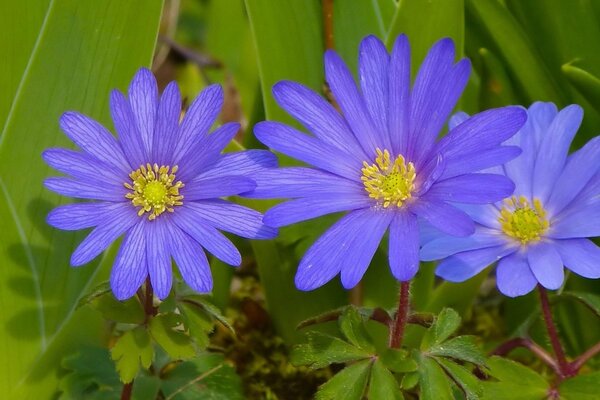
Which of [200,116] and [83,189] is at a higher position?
[200,116]

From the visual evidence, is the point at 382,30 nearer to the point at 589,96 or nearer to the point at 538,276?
the point at 589,96

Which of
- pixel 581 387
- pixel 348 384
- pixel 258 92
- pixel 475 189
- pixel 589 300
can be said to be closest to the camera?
pixel 475 189

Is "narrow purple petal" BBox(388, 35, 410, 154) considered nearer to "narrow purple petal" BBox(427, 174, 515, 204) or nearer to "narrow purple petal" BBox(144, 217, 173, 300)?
"narrow purple petal" BBox(427, 174, 515, 204)

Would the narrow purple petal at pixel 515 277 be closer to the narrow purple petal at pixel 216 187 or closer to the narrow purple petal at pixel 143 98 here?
the narrow purple petal at pixel 216 187

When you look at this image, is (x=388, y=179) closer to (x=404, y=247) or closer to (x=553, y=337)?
(x=404, y=247)

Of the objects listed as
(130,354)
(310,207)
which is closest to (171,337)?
(130,354)

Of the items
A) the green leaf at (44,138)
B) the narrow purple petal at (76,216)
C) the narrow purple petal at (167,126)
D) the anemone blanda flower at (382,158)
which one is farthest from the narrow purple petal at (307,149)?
the green leaf at (44,138)

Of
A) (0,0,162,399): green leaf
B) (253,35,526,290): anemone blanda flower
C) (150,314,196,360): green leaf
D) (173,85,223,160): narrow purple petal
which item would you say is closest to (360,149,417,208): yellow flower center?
(253,35,526,290): anemone blanda flower
